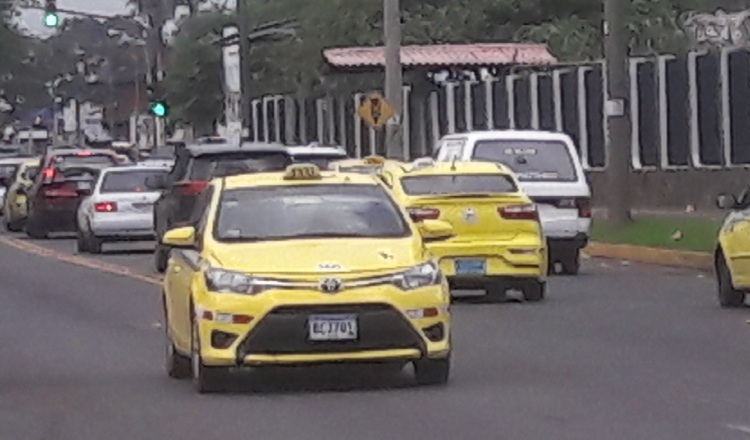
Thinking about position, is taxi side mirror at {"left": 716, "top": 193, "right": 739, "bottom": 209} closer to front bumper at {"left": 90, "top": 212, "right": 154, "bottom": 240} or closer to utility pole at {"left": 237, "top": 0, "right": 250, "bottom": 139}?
front bumper at {"left": 90, "top": 212, "right": 154, "bottom": 240}

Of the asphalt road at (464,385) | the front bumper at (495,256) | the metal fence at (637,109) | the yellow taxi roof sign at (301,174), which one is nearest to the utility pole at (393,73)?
the metal fence at (637,109)

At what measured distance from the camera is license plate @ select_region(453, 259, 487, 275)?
23.4 m

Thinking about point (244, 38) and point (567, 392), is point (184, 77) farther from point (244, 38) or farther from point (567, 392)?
point (567, 392)

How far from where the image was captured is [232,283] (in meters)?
15.0

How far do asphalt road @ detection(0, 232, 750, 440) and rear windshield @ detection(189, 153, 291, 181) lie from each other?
5.26 metres

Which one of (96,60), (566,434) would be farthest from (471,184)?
(96,60)

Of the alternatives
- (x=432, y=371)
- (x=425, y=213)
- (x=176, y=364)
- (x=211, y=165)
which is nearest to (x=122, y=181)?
(x=211, y=165)

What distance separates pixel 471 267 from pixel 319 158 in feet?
38.6

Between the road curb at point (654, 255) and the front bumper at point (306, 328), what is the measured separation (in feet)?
45.4

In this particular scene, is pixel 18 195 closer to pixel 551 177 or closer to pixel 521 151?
pixel 521 151

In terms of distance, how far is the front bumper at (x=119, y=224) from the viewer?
3697 centimetres

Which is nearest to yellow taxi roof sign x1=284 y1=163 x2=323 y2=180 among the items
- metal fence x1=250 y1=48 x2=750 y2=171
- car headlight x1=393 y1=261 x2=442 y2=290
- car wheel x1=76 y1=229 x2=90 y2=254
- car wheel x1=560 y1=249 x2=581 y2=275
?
car headlight x1=393 y1=261 x2=442 y2=290

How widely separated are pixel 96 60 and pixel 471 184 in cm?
11435

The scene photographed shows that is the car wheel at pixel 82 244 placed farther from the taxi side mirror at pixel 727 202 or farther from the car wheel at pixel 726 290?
the taxi side mirror at pixel 727 202
